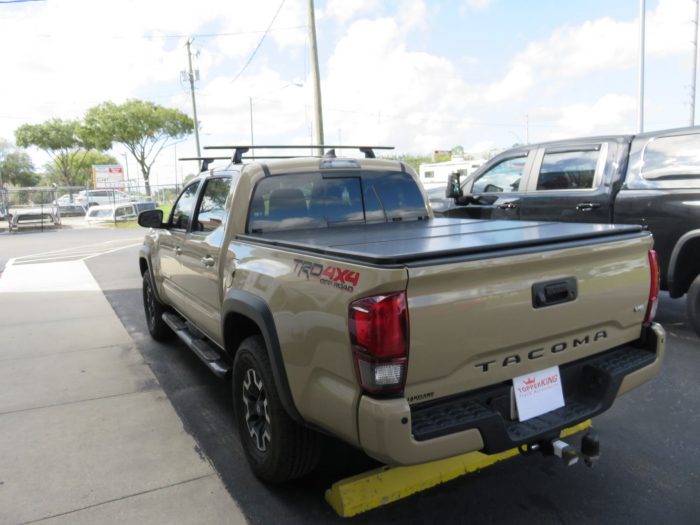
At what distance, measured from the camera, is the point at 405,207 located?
4.31 metres

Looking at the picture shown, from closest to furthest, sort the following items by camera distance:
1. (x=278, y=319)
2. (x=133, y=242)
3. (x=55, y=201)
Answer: (x=278, y=319) < (x=133, y=242) < (x=55, y=201)

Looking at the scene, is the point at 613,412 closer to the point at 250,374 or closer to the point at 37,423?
the point at 250,374

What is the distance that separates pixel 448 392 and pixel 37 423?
10.6 ft

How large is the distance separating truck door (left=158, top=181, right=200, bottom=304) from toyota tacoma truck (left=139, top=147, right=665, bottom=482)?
1167mm

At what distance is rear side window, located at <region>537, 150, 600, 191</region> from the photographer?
244 inches

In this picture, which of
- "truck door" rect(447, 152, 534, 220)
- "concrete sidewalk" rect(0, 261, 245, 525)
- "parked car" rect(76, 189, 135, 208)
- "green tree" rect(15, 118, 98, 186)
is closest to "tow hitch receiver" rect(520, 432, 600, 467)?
"concrete sidewalk" rect(0, 261, 245, 525)

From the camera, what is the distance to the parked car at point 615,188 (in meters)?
5.23

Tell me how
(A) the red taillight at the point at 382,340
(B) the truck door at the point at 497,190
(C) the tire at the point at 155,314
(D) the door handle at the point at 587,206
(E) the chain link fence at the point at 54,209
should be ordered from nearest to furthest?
(A) the red taillight at the point at 382,340 < (C) the tire at the point at 155,314 < (D) the door handle at the point at 587,206 < (B) the truck door at the point at 497,190 < (E) the chain link fence at the point at 54,209

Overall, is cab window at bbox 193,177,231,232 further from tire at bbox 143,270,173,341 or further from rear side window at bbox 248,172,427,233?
tire at bbox 143,270,173,341

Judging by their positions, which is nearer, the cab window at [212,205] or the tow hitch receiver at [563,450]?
the tow hitch receiver at [563,450]

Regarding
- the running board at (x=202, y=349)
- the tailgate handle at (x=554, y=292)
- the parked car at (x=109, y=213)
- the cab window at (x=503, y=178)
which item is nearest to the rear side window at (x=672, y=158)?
the cab window at (x=503, y=178)

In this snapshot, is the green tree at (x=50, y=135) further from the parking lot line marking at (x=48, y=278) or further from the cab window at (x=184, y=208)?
the cab window at (x=184, y=208)

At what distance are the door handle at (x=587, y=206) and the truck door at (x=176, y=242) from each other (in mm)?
4089

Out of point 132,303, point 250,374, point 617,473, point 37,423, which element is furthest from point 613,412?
point 132,303
